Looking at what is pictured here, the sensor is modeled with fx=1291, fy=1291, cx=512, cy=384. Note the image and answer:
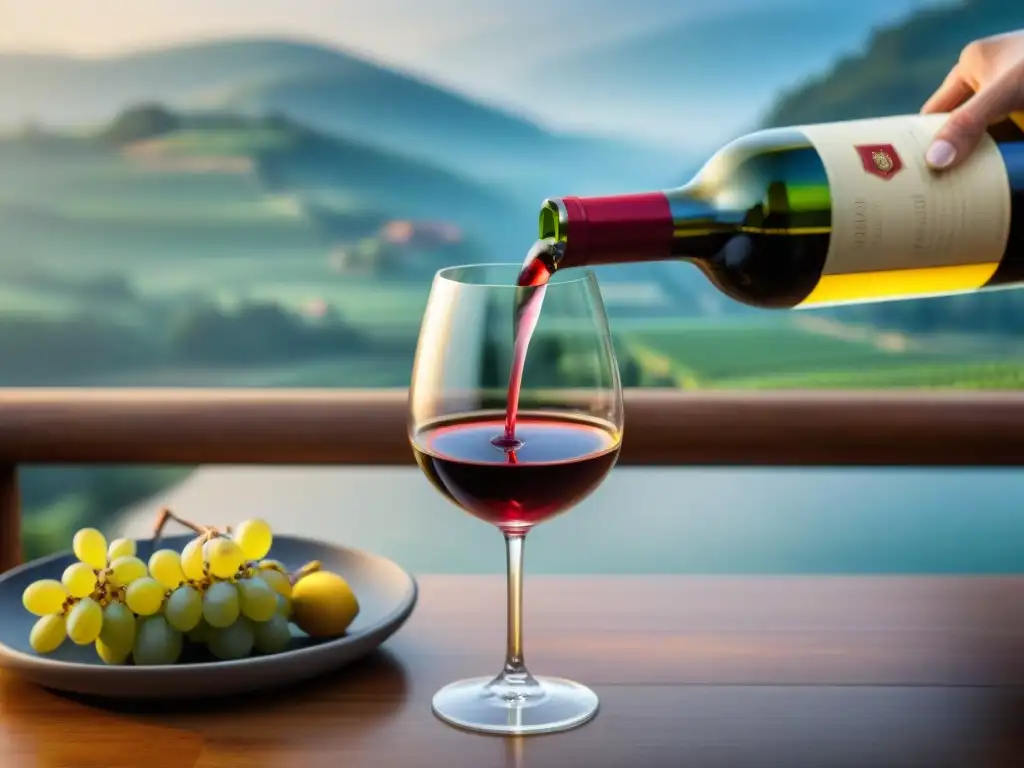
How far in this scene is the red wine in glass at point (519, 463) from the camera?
89cm

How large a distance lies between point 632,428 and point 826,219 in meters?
0.62

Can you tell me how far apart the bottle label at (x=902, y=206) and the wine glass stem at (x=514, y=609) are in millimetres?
334

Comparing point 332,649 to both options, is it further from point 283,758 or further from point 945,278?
point 945,278

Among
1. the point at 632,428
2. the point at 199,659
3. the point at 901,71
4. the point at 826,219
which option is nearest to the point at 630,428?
the point at 632,428

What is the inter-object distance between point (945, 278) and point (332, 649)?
0.56 metres

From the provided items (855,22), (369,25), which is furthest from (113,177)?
(855,22)

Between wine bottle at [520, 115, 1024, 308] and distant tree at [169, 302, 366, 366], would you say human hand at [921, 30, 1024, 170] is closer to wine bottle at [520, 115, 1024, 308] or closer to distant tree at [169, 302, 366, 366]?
wine bottle at [520, 115, 1024, 308]

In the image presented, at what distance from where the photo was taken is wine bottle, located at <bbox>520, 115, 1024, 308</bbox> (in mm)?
962

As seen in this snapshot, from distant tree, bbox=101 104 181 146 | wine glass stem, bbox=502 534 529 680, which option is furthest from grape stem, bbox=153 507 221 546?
distant tree, bbox=101 104 181 146

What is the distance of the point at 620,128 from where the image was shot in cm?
366

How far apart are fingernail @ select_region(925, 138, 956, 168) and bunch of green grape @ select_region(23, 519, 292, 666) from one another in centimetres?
59

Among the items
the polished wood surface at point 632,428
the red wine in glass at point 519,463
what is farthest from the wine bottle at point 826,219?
the polished wood surface at point 632,428

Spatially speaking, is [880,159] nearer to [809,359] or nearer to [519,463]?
[519,463]

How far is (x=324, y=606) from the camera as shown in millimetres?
985
